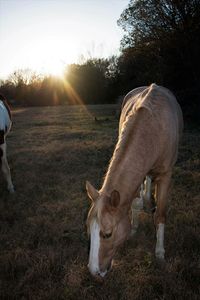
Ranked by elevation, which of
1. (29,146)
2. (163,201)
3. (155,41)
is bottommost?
(29,146)

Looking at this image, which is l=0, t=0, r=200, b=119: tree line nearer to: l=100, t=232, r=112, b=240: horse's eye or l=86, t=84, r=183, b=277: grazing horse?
l=86, t=84, r=183, b=277: grazing horse

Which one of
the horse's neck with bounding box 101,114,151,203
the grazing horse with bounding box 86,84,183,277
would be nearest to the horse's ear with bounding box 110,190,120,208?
the grazing horse with bounding box 86,84,183,277

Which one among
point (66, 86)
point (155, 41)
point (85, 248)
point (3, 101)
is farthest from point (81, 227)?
point (66, 86)

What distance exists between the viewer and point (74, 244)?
4188mm

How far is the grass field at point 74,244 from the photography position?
128 inches

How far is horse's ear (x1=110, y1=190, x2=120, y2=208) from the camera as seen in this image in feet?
9.07

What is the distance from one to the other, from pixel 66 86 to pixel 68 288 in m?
46.5

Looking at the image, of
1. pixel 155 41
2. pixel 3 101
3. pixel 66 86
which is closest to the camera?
pixel 3 101

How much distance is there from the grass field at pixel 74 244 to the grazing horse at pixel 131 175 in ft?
1.25

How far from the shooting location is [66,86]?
4816cm

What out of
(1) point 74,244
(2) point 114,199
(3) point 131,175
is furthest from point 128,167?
(1) point 74,244

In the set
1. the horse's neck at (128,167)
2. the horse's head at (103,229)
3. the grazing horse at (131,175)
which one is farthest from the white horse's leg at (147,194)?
the horse's head at (103,229)

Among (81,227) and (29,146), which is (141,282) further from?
(29,146)

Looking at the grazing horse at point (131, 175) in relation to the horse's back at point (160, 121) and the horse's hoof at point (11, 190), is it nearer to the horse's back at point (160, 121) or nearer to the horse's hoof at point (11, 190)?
the horse's back at point (160, 121)
